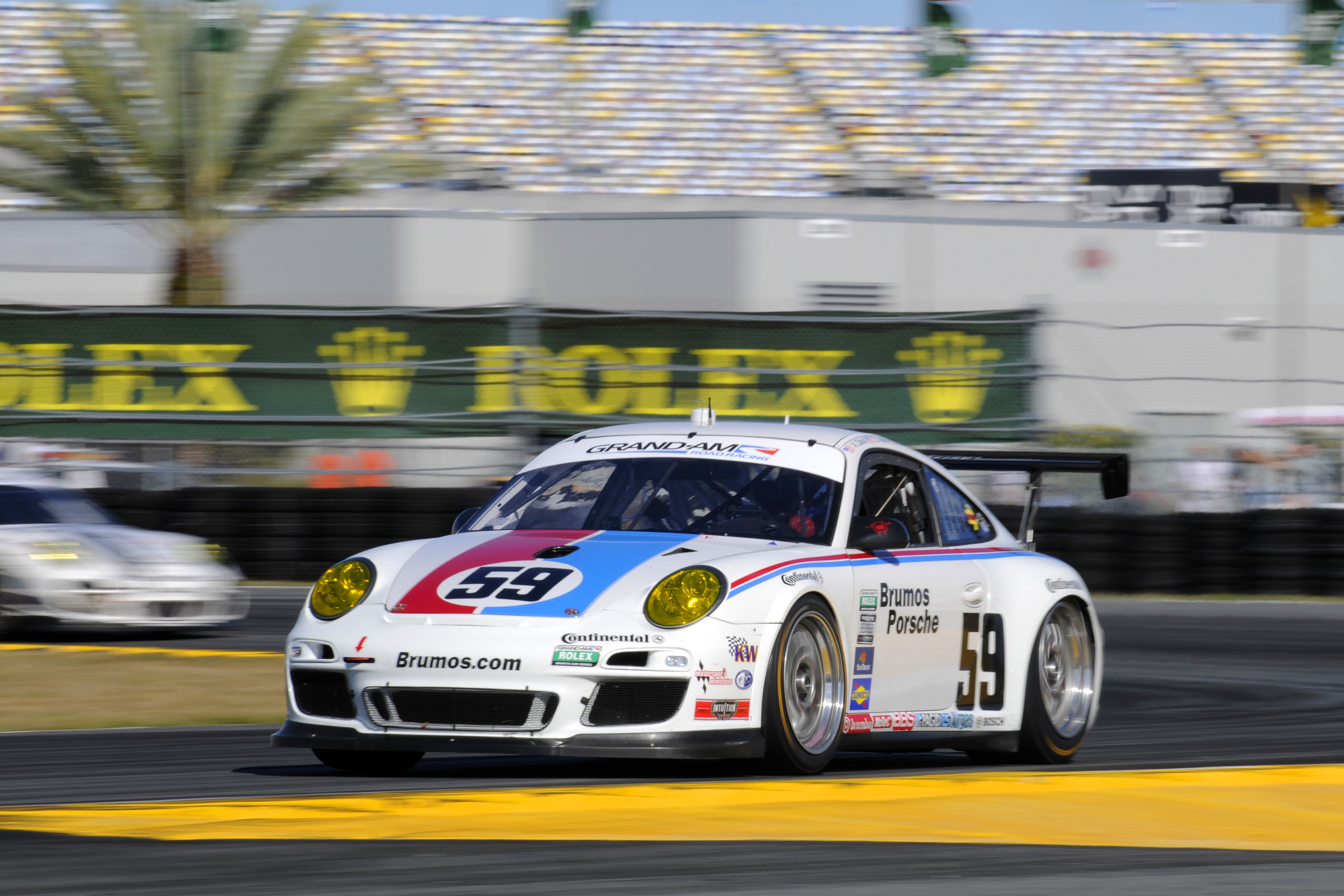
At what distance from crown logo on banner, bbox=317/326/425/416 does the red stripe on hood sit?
11169 millimetres

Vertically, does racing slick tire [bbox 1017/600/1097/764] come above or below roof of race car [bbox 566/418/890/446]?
below

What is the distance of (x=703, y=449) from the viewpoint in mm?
6867

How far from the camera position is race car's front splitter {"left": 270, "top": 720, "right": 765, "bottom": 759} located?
5.76 meters

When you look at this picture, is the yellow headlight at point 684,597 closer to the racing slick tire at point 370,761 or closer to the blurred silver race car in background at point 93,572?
the racing slick tire at point 370,761

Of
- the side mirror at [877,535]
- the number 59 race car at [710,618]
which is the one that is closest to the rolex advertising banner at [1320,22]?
the number 59 race car at [710,618]

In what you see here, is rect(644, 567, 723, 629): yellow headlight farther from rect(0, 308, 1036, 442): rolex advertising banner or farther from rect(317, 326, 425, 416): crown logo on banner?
rect(317, 326, 425, 416): crown logo on banner

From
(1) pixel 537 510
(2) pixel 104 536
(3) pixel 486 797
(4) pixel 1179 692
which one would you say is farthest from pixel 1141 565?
(3) pixel 486 797

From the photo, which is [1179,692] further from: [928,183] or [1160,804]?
[928,183]

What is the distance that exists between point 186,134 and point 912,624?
16.0 m

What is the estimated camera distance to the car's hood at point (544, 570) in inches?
233

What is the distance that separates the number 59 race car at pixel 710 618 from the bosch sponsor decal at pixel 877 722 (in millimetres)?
10

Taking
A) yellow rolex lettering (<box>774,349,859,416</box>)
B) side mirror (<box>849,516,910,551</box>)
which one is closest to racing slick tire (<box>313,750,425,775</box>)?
side mirror (<box>849,516,910,551</box>)

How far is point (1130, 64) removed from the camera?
95.6ft

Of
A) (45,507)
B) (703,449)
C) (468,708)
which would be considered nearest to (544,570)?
(468,708)
